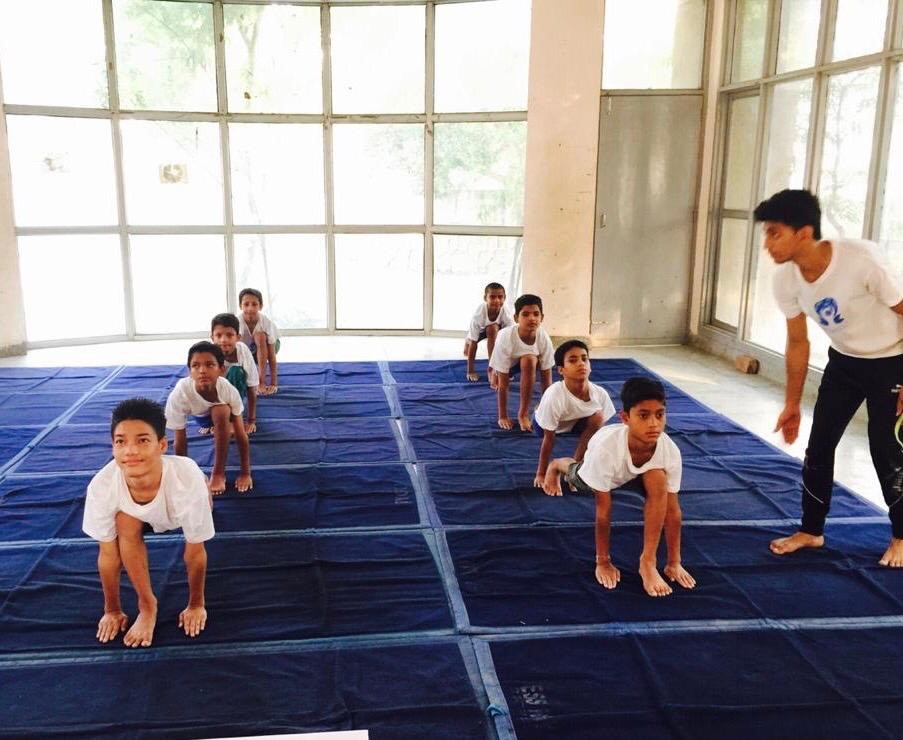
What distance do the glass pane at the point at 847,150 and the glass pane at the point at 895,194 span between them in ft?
0.60

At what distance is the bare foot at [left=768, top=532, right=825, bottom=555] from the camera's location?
3.08m

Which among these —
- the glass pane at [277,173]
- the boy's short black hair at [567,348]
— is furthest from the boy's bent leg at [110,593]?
the glass pane at [277,173]

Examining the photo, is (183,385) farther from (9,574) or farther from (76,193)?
(76,193)

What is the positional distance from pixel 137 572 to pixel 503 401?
8.85 feet

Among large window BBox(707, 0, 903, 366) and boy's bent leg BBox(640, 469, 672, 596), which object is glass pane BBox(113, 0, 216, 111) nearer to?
large window BBox(707, 0, 903, 366)

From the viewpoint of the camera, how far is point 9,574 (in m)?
2.90

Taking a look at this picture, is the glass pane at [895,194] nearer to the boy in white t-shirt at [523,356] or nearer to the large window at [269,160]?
the boy in white t-shirt at [523,356]

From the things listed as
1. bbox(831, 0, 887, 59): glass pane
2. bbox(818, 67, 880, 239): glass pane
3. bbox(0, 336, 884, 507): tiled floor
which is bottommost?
bbox(0, 336, 884, 507): tiled floor

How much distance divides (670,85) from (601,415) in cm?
437

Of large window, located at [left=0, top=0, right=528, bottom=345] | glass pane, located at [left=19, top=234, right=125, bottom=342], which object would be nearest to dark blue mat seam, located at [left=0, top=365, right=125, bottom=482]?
glass pane, located at [left=19, top=234, right=125, bottom=342]

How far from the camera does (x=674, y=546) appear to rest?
2875 millimetres

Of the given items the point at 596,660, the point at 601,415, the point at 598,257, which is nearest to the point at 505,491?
the point at 601,415

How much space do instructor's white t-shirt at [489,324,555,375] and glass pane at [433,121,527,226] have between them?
2944mm

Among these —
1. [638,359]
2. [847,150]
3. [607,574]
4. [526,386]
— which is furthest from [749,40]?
[607,574]
